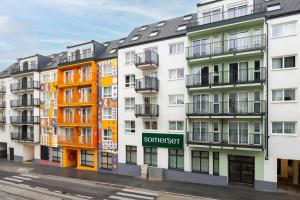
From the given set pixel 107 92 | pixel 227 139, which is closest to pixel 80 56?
pixel 107 92

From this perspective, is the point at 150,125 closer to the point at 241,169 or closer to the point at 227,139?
the point at 227,139

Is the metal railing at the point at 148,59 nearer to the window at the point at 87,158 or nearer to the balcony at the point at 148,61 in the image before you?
the balcony at the point at 148,61

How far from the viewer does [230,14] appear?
64.0ft

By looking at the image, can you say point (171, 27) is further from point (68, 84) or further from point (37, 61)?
point (37, 61)

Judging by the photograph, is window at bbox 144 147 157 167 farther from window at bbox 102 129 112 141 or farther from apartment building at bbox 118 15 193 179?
window at bbox 102 129 112 141

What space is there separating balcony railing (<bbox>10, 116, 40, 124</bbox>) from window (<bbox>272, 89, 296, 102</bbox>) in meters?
31.6

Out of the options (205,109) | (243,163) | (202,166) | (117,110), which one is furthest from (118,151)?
(243,163)

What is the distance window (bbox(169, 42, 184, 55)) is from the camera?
21375mm

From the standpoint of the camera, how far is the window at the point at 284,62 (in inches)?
661

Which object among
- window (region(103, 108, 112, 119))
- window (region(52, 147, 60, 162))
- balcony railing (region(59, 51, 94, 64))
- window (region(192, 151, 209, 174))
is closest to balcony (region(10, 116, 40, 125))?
window (region(52, 147, 60, 162))

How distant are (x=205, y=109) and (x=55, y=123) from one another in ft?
71.6

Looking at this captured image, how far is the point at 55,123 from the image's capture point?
29109 mm

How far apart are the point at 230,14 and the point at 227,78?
21.1 ft

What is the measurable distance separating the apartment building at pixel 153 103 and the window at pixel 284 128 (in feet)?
27.3
